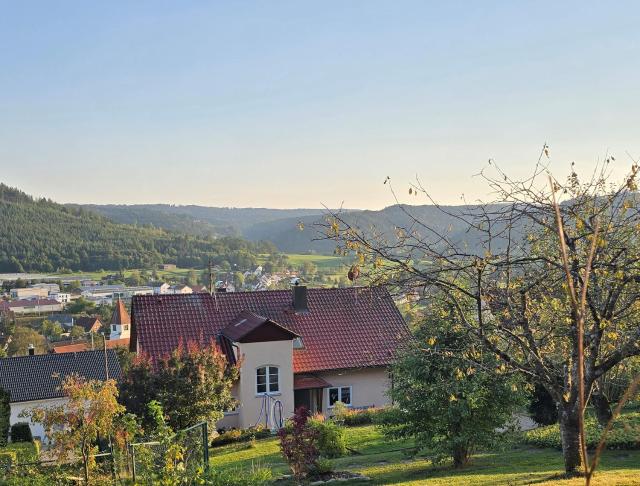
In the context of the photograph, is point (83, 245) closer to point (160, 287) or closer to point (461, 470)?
point (160, 287)

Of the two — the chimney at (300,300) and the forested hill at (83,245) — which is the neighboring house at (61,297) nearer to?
the forested hill at (83,245)

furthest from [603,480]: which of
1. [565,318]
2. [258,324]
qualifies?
[258,324]

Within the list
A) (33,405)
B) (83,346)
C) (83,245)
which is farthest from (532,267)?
(83,245)

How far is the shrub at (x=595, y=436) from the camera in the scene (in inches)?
583

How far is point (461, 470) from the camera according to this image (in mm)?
13188

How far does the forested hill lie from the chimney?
370ft

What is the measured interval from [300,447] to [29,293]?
132 metres

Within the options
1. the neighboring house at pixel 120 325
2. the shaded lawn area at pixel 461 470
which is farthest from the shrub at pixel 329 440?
the neighboring house at pixel 120 325

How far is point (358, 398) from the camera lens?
94.2 feet

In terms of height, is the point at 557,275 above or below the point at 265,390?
above

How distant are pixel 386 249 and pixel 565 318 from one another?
2.71 m

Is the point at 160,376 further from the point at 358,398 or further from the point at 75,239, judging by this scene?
the point at 75,239

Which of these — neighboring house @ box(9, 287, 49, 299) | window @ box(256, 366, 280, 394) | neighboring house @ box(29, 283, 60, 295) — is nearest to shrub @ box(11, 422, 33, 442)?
window @ box(256, 366, 280, 394)

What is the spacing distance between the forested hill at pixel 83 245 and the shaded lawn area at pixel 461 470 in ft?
412
